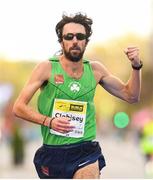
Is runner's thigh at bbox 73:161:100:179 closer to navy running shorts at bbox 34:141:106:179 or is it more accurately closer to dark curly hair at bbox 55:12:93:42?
navy running shorts at bbox 34:141:106:179

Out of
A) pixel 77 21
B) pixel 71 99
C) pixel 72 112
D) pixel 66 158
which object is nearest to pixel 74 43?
pixel 77 21

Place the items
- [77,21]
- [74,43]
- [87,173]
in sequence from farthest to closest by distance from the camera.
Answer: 1. [87,173]
2. [77,21]
3. [74,43]

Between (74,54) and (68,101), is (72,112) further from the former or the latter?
(74,54)

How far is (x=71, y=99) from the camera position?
658 cm

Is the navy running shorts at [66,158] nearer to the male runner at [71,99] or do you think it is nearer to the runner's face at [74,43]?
the male runner at [71,99]

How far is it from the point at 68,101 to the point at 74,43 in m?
0.40

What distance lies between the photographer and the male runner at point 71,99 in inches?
259

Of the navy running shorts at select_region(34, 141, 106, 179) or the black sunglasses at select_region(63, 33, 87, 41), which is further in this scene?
the navy running shorts at select_region(34, 141, 106, 179)

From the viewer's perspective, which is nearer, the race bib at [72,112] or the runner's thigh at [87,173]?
the race bib at [72,112]

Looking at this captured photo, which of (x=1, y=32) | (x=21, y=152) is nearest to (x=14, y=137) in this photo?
(x=21, y=152)

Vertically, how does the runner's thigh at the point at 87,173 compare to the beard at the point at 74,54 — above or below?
below

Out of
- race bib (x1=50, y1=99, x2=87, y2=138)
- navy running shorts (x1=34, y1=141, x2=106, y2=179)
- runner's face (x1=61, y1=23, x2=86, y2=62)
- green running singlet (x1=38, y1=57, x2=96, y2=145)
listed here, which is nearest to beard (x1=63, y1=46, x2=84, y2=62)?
runner's face (x1=61, y1=23, x2=86, y2=62)

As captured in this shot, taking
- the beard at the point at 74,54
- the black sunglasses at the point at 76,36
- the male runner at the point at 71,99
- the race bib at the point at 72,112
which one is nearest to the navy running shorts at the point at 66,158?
the male runner at the point at 71,99

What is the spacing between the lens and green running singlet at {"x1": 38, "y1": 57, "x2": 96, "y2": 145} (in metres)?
6.59
